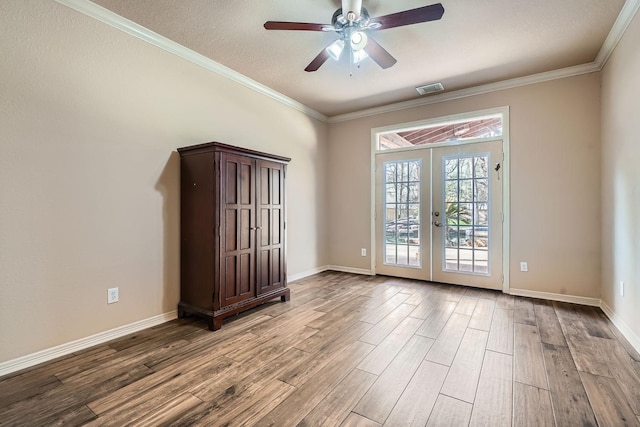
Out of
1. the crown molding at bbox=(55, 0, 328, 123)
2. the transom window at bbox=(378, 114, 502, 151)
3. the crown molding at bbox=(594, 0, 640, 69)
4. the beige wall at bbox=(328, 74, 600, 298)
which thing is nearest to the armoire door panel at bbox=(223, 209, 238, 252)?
the crown molding at bbox=(55, 0, 328, 123)

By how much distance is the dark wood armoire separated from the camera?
8.95 feet

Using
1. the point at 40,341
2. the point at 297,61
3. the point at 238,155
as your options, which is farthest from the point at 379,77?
the point at 40,341

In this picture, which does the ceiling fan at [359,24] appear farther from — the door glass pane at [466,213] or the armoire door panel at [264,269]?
the door glass pane at [466,213]

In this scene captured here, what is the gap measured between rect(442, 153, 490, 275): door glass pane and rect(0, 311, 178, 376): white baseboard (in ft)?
11.8

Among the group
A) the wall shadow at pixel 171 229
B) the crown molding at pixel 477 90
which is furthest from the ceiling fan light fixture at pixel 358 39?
the crown molding at pixel 477 90

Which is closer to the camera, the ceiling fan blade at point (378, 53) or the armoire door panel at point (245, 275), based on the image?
the ceiling fan blade at point (378, 53)

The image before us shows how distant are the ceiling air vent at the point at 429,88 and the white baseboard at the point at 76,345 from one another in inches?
158

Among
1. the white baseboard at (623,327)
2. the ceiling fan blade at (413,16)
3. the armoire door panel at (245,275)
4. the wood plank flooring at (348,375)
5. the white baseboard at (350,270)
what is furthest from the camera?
the white baseboard at (350,270)

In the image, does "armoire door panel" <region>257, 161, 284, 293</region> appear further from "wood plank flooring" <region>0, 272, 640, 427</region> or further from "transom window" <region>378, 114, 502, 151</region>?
"transom window" <region>378, 114, 502, 151</region>

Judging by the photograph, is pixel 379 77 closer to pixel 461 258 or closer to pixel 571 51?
pixel 571 51

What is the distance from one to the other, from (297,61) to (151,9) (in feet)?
4.59

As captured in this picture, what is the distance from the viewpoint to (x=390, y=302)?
3.44 m

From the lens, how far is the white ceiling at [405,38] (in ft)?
7.79

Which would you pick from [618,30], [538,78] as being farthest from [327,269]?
[618,30]
